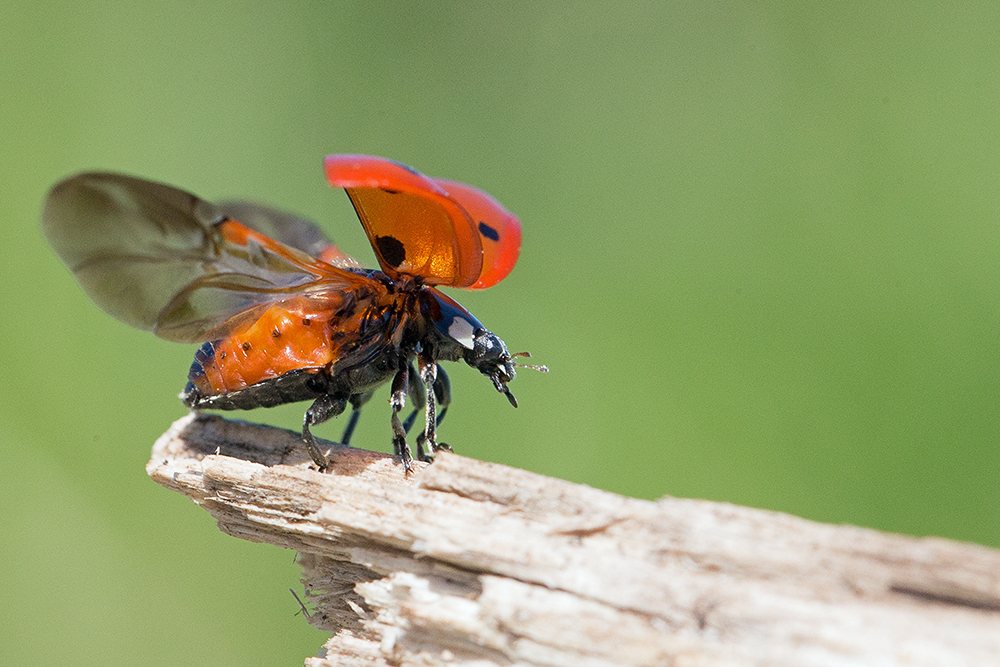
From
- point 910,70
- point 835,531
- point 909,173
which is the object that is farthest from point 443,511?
point 910,70

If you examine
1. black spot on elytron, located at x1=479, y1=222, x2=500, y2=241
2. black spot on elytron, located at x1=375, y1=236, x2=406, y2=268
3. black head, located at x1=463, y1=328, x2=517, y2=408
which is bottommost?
black head, located at x1=463, y1=328, x2=517, y2=408

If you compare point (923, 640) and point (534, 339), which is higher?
point (534, 339)

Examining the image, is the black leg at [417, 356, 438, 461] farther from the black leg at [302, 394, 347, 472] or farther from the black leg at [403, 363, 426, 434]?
the black leg at [302, 394, 347, 472]

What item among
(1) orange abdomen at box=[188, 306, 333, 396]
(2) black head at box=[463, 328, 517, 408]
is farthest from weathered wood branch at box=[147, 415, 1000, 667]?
(2) black head at box=[463, 328, 517, 408]

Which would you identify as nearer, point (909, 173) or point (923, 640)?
point (923, 640)

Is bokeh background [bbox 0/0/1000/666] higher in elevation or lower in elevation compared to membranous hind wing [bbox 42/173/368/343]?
higher

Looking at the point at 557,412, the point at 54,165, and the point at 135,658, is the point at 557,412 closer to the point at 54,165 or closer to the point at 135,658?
the point at 135,658
